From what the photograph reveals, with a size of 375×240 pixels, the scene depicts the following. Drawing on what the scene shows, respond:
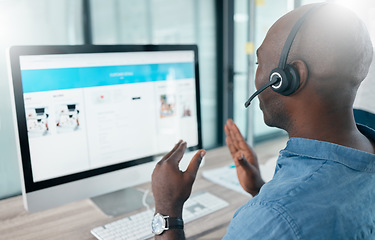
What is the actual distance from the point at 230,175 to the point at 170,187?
548 mm

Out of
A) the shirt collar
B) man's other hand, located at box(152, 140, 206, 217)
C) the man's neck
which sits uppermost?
the man's neck

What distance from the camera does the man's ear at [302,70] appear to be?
A: 54cm

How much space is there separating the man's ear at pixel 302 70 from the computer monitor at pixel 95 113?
53cm

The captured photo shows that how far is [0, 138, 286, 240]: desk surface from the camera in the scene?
0.84m

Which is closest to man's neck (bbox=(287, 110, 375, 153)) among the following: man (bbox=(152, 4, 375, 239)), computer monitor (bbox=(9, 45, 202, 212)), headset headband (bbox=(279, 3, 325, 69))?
man (bbox=(152, 4, 375, 239))

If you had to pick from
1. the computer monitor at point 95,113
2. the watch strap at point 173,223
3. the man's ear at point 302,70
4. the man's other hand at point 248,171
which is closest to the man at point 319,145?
the man's ear at point 302,70

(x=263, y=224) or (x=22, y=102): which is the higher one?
(x=22, y=102)

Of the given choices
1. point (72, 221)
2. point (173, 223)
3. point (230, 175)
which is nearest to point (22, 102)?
point (72, 221)

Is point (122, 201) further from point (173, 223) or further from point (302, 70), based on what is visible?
point (302, 70)

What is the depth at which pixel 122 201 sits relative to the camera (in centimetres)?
102

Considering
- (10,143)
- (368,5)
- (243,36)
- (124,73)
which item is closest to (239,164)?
(124,73)

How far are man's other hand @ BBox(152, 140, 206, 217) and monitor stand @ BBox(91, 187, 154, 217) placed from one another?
0.29 metres

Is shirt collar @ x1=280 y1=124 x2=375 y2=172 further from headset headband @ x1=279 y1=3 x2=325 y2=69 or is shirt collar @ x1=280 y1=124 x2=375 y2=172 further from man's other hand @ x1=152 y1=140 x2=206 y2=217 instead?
man's other hand @ x1=152 y1=140 x2=206 y2=217

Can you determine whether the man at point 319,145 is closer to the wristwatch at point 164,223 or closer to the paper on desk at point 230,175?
the wristwatch at point 164,223
